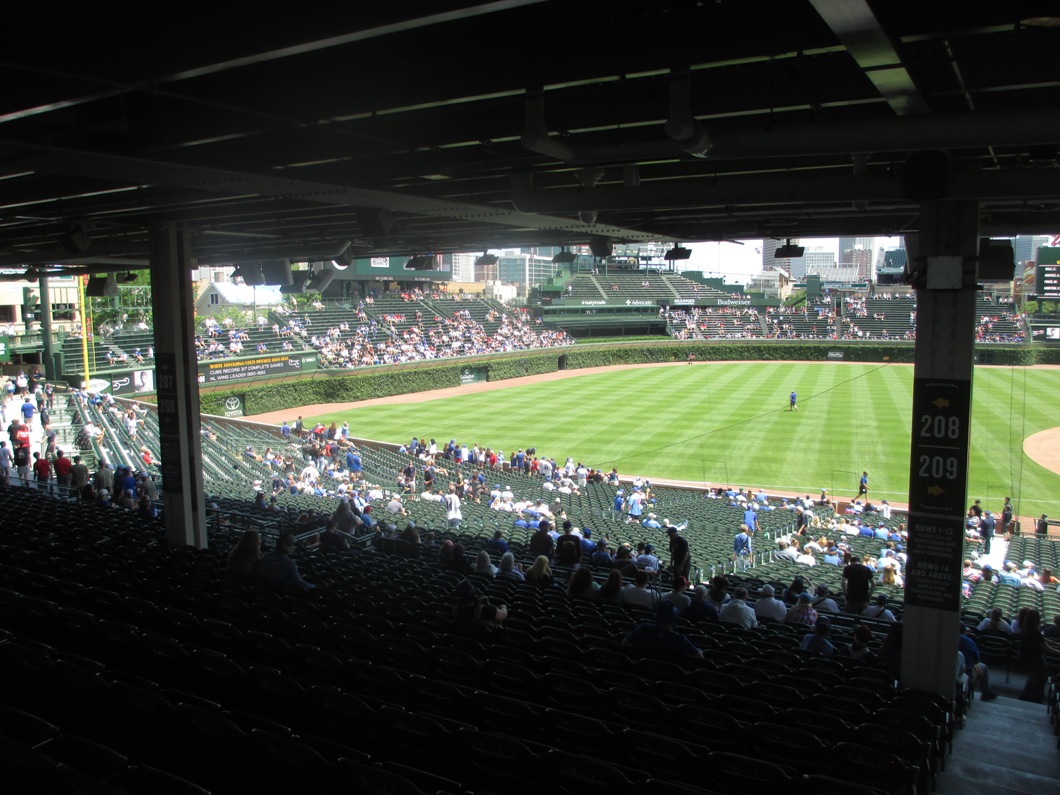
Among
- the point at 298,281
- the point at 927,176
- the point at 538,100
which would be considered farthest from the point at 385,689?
the point at 298,281

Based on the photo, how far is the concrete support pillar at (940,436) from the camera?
23.5ft

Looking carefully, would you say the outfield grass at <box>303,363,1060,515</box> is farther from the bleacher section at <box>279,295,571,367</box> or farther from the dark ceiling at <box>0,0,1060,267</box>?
the dark ceiling at <box>0,0,1060,267</box>

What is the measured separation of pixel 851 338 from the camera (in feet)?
205

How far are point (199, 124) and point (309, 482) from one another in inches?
719

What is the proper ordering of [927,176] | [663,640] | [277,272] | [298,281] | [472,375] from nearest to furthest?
[927,176] → [663,640] → [277,272] → [298,281] → [472,375]

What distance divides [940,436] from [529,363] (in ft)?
168

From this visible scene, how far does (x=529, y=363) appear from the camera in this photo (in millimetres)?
58219

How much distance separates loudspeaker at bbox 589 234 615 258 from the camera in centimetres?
1312

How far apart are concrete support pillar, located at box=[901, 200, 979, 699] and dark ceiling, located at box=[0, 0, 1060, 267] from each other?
0.57 meters

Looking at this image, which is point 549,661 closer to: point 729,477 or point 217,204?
point 217,204

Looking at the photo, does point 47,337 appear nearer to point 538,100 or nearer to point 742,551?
point 742,551

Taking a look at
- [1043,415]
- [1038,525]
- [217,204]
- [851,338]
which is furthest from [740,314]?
[217,204]

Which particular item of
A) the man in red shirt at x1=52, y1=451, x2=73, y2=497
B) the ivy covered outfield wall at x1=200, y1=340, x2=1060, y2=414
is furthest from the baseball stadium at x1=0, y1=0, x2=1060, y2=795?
the ivy covered outfield wall at x1=200, y1=340, x2=1060, y2=414

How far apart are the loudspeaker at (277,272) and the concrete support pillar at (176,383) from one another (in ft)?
13.5
